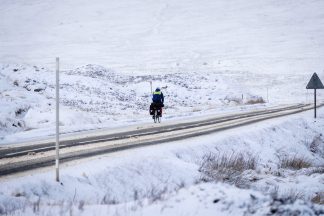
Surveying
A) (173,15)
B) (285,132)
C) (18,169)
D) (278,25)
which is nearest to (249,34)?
(278,25)

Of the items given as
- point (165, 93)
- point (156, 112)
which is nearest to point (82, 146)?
point (156, 112)

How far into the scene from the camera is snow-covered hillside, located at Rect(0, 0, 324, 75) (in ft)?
232

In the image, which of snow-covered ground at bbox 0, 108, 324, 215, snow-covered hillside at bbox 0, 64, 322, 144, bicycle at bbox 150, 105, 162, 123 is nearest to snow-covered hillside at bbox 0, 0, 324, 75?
snow-covered hillside at bbox 0, 64, 322, 144

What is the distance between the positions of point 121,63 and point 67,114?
51.0 m

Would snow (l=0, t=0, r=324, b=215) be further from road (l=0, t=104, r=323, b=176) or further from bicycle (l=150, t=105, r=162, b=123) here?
road (l=0, t=104, r=323, b=176)

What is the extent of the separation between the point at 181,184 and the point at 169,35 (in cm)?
7832

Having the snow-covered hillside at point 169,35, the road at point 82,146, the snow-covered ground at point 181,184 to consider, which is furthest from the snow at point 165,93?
the road at point 82,146

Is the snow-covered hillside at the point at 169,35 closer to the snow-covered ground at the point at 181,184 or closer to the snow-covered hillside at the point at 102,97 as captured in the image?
the snow-covered hillside at the point at 102,97

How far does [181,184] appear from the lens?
27.9 feet

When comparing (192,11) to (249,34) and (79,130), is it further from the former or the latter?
(79,130)

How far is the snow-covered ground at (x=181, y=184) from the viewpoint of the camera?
19.0 feet

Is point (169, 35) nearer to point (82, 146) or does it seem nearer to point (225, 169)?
point (82, 146)

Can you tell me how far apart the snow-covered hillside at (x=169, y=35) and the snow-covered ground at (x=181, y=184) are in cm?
4897

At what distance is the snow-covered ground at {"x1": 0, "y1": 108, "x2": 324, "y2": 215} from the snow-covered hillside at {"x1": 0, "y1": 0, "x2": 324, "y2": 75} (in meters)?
49.0
